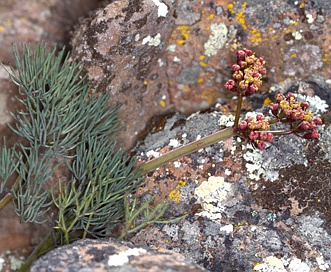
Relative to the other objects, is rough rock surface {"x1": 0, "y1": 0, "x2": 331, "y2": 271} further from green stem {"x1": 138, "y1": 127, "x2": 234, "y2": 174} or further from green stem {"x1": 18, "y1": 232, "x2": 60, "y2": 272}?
green stem {"x1": 18, "y1": 232, "x2": 60, "y2": 272}

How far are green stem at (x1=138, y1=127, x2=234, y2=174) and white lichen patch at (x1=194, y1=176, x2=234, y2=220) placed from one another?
14 cm

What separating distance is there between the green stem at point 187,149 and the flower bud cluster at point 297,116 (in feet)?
0.67

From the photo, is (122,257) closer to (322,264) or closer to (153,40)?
(322,264)

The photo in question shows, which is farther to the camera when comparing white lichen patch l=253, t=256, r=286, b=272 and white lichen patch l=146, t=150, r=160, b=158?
white lichen patch l=146, t=150, r=160, b=158

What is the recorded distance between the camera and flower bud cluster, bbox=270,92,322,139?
6.23ft

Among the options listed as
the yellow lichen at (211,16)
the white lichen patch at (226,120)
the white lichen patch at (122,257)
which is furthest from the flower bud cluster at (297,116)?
the white lichen patch at (122,257)

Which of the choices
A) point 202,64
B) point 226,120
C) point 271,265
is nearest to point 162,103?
point 202,64

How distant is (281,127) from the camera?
2141 millimetres

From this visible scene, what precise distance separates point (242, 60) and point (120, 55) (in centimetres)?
50

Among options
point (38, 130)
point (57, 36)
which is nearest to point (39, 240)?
point (38, 130)

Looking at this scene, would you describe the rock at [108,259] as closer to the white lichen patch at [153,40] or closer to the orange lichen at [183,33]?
the white lichen patch at [153,40]

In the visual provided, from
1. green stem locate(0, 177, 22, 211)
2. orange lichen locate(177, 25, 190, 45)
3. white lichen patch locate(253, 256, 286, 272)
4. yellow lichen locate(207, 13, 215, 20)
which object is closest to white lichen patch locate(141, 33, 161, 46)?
orange lichen locate(177, 25, 190, 45)

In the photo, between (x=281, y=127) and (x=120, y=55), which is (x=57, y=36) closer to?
(x=120, y=55)

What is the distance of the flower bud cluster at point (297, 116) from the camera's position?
1899mm
